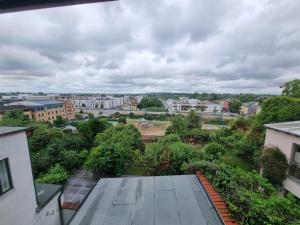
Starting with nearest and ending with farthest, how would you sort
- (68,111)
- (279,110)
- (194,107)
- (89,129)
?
1. (279,110)
2. (89,129)
3. (68,111)
4. (194,107)

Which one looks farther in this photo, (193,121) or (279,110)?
(193,121)

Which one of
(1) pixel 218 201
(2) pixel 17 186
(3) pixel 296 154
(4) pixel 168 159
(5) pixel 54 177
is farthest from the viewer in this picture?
(4) pixel 168 159

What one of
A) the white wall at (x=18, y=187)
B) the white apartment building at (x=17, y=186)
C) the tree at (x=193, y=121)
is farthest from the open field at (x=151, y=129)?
the white wall at (x=18, y=187)

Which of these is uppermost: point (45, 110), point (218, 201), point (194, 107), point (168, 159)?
point (218, 201)

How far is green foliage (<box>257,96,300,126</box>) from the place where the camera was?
30.9 ft

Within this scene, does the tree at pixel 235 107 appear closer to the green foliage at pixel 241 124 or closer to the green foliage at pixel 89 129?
the green foliage at pixel 241 124

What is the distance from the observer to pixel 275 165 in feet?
22.7

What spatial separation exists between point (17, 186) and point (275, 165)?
916 centimetres

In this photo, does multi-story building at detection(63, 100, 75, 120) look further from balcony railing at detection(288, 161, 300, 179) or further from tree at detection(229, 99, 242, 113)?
balcony railing at detection(288, 161, 300, 179)

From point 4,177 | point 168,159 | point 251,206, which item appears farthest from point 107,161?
point 251,206

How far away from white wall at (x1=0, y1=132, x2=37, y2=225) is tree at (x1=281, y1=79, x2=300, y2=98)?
15.3 meters

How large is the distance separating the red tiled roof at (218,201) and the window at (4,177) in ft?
15.8

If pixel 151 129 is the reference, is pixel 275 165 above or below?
above

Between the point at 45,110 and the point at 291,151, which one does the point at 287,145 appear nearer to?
the point at 291,151
